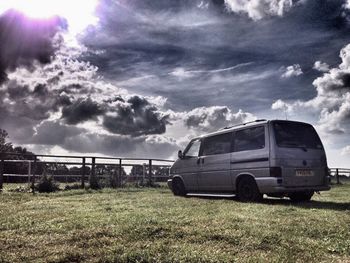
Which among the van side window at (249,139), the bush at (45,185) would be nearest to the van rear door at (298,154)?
the van side window at (249,139)

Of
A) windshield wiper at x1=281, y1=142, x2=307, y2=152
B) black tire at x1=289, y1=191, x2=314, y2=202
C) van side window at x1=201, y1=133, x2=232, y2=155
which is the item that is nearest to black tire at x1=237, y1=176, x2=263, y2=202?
van side window at x1=201, y1=133, x2=232, y2=155

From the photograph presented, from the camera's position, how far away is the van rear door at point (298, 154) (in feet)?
32.7

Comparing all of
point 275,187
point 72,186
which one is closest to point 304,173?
point 275,187

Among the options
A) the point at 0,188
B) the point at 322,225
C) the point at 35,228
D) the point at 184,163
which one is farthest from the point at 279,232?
the point at 0,188

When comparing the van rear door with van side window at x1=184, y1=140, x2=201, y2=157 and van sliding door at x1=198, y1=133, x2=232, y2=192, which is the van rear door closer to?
van sliding door at x1=198, y1=133, x2=232, y2=192

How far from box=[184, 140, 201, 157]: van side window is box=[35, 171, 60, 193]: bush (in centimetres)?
619

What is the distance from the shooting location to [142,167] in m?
21.8

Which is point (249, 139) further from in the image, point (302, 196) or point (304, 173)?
point (302, 196)

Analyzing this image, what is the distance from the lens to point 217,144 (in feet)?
39.9

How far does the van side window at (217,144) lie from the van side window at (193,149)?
1.31ft

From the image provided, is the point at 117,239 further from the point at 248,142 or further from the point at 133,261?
the point at 248,142

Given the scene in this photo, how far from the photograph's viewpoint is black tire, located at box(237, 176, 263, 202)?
1052cm

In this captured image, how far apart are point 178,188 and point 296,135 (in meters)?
5.25

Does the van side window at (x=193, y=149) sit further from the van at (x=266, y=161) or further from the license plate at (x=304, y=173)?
the license plate at (x=304, y=173)
